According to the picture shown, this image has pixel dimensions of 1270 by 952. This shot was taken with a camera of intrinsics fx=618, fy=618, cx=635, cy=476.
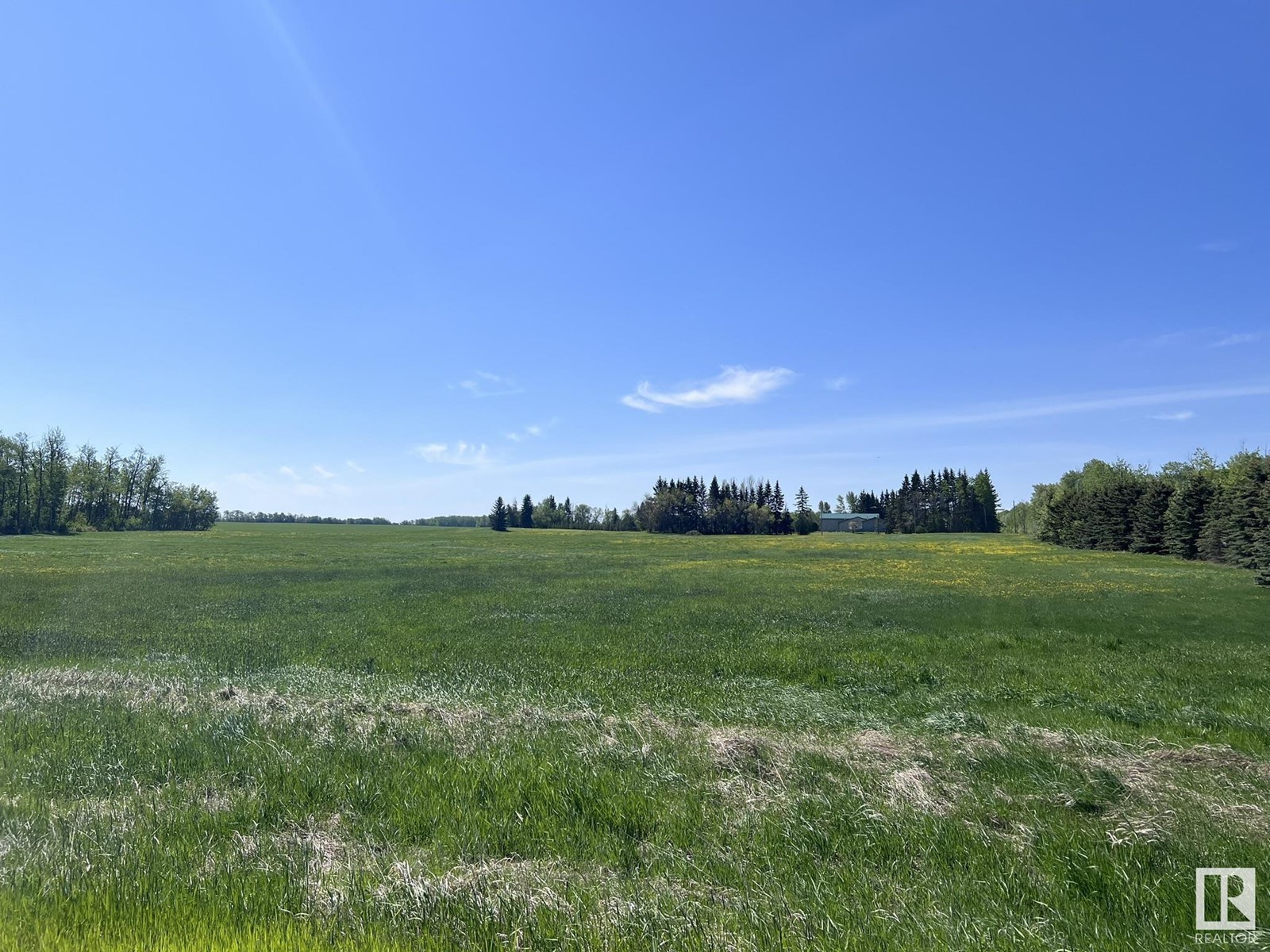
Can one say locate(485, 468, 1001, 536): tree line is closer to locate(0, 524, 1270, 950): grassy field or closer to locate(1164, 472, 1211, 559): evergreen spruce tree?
locate(1164, 472, 1211, 559): evergreen spruce tree

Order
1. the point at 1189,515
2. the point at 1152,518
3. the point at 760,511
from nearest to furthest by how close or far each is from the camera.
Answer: the point at 1189,515 < the point at 1152,518 < the point at 760,511

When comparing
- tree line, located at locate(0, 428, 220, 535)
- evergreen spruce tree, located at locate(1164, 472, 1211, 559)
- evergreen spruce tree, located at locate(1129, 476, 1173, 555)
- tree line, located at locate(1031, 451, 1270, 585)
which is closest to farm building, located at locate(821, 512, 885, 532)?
tree line, located at locate(1031, 451, 1270, 585)

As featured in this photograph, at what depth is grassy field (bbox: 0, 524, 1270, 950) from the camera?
473 cm

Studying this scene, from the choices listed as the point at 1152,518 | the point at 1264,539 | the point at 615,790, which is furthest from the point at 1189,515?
the point at 615,790

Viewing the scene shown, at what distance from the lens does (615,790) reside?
732cm

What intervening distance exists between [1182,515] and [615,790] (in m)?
88.5

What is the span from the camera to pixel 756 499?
606 ft

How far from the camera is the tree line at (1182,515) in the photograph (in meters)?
55.7

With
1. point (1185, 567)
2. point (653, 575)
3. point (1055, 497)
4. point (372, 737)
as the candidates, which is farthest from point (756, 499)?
point (372, 737)

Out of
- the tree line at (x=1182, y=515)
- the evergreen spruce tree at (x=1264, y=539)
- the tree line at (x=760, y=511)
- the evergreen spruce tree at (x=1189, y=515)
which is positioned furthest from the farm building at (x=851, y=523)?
the evergreen spruce tree at (x=1264, y=539)

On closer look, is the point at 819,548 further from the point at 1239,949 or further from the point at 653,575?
the point at 1239,949

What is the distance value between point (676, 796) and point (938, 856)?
110 inches

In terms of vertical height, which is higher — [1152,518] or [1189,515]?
[1189,515]

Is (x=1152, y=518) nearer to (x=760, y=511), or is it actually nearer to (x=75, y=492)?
(x=760, y=511)
